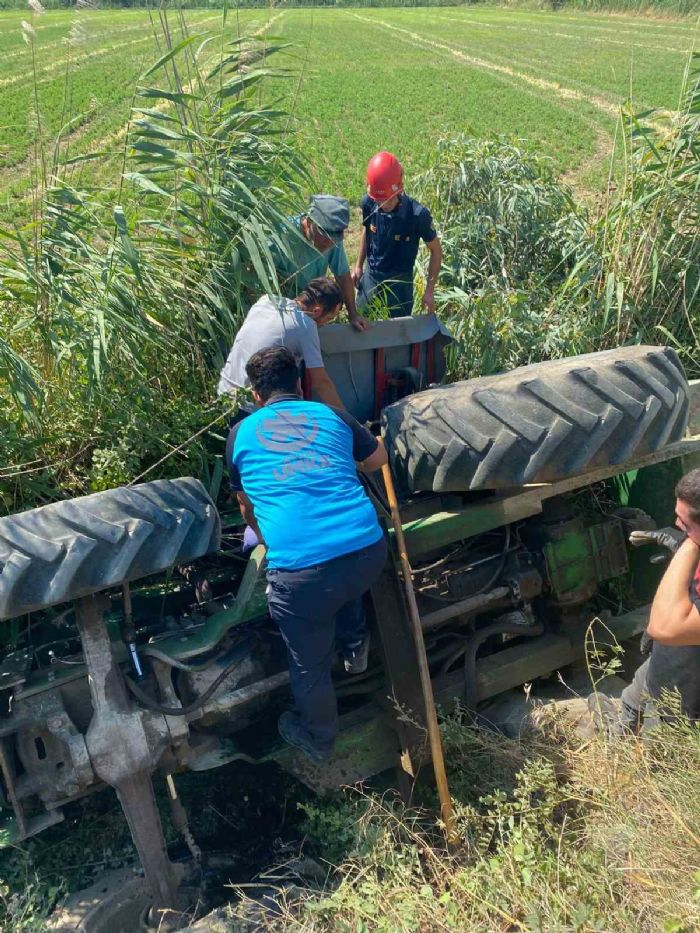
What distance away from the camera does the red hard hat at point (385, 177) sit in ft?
16.4

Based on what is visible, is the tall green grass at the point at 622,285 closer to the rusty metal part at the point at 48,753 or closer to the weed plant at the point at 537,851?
the weed plant at the point at 537,851

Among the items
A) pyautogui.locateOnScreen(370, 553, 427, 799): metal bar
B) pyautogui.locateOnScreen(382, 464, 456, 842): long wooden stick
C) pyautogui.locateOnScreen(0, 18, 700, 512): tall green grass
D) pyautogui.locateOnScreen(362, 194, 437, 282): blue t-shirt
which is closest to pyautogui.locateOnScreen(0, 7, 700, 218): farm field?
pyautogui.locateOnScreen(0, 18, 700, 512): tall green grass

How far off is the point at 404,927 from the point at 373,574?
1.03 metres

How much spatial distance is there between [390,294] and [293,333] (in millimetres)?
1810

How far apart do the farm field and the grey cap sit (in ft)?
1.23

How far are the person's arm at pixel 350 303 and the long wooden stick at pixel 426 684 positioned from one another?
816 millimetres

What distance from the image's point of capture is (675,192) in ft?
14.5

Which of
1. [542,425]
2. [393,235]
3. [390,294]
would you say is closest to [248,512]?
[542,425]

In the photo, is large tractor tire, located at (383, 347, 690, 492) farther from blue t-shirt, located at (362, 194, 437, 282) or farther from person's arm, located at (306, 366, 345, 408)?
Result: blue t-shirt, located at (362, 194, 437, 282)

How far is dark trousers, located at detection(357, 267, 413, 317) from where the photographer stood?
4.83 meters

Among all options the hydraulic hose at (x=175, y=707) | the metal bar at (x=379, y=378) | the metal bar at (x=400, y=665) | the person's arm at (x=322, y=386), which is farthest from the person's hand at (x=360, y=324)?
the hydraulic hose at (x=175, y=707)

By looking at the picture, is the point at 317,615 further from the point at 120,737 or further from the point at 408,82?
the point at 408,82

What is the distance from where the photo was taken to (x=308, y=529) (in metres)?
2.78

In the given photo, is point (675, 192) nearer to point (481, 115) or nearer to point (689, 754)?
point (689, 754)
